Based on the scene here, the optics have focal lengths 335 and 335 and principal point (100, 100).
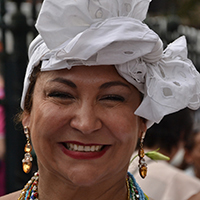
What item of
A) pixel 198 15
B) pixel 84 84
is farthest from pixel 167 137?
pixel 198 15

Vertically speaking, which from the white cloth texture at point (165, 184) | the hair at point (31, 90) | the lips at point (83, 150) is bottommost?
the white cloth texture at point (165, 184)

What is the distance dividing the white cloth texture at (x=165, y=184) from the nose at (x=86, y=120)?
0.97 meters

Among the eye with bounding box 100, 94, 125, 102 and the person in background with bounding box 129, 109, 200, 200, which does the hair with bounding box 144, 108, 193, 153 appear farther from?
the eye with bounding box 100, 94, 125, 102

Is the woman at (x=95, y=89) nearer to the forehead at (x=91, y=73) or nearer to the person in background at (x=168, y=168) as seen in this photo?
the forehead at (x=91, y=73)

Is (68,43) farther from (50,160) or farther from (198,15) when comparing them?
(198,15)

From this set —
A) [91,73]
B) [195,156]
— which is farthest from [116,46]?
[195,156]

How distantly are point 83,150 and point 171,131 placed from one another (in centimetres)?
220

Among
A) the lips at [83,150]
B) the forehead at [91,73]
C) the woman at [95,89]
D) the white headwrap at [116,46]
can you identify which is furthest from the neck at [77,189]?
the forehead at [91,73]

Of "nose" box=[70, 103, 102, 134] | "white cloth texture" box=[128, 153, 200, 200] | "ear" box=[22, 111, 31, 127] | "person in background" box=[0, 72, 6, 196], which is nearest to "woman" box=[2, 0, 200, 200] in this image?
"nose" box=[70, 103, 102, 134]

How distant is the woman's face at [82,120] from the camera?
1.56 meters

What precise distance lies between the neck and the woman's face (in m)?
0.10

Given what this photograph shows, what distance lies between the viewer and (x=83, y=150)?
1591mm

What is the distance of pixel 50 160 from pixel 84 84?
0.41 m

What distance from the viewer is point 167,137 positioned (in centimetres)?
356
